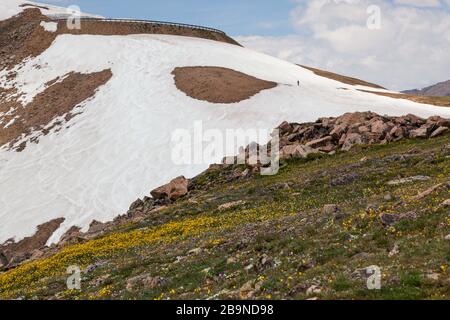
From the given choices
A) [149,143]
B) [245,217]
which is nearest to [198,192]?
[245,217]

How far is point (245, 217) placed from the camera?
92.6ft

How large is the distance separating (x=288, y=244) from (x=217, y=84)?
186ft

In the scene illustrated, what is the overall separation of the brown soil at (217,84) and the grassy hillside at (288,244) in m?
32.9

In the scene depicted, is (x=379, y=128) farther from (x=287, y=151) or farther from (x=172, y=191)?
(x=172, y=191)

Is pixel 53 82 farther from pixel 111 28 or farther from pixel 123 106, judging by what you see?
pixel 111 28

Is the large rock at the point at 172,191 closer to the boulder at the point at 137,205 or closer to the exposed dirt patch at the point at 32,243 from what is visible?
the boulder at the point at 137,205

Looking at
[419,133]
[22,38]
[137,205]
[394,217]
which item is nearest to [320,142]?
[419,133]

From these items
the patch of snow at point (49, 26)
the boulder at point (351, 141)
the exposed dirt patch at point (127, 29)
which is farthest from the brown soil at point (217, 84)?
the patch of snow at point (49, 26)

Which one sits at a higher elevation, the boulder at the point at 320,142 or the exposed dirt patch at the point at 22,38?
the exposed dirt patch at the point at 22,38

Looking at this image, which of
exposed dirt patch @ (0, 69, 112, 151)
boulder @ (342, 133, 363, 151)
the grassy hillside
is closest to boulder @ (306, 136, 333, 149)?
boulder @ (342, 133, 363, 151)

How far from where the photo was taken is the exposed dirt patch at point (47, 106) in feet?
227

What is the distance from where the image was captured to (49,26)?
107562 millimetres

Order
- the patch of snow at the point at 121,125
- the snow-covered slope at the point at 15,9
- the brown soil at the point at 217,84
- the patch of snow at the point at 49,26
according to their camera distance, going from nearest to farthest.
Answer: the patch of snow at the point at 121,125 < the brown soil at the point at 217,84 < the patch of snow at the point at 49,26 < the snow-covered slope at the point at 15,9
